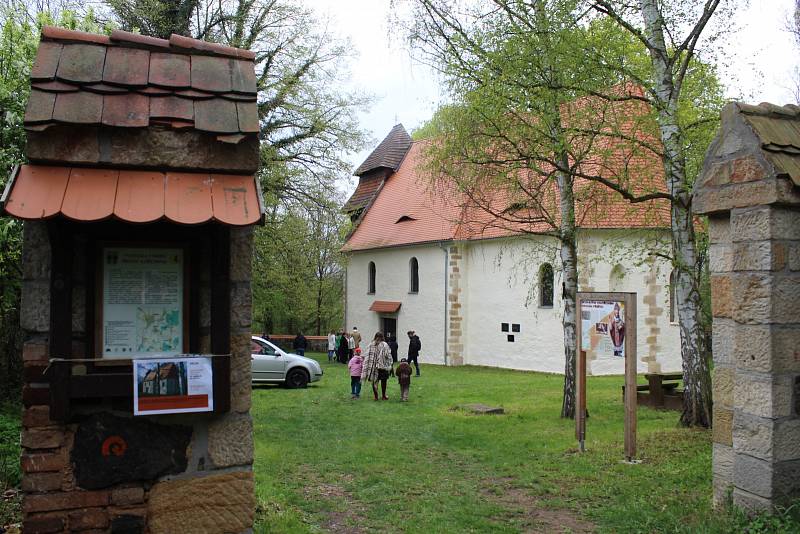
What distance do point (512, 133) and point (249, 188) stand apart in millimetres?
8164

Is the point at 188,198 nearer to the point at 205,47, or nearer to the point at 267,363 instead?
the point at 205,47

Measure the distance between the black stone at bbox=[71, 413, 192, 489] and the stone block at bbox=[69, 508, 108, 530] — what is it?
0.15 m

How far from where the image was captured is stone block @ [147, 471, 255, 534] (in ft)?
13.3

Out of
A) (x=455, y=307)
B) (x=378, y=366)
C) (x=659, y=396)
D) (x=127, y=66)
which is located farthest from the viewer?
(x=455, y=307)

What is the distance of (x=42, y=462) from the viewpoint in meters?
3.83

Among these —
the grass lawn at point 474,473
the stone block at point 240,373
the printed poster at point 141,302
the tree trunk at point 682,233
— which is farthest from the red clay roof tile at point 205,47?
the tree trunk at point 682,233

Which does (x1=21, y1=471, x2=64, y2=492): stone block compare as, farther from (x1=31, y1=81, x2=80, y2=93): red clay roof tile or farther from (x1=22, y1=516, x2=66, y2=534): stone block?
(x1=31, y1=81, x2=80, y2=93): red clay roof tile

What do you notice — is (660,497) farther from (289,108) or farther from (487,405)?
(289,108)

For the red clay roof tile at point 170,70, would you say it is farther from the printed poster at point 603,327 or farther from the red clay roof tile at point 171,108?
the printed poster at point 603,327

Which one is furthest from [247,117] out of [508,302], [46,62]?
[508,302]

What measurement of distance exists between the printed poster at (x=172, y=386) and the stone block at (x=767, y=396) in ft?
13.3

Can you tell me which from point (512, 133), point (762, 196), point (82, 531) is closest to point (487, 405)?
point (512, 133)

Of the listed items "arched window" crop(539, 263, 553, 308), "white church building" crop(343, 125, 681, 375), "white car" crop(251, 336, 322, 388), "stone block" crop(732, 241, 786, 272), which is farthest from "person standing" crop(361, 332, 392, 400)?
"arched window" crop(539, 263, 553, 308)

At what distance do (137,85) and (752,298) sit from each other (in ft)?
15.4
